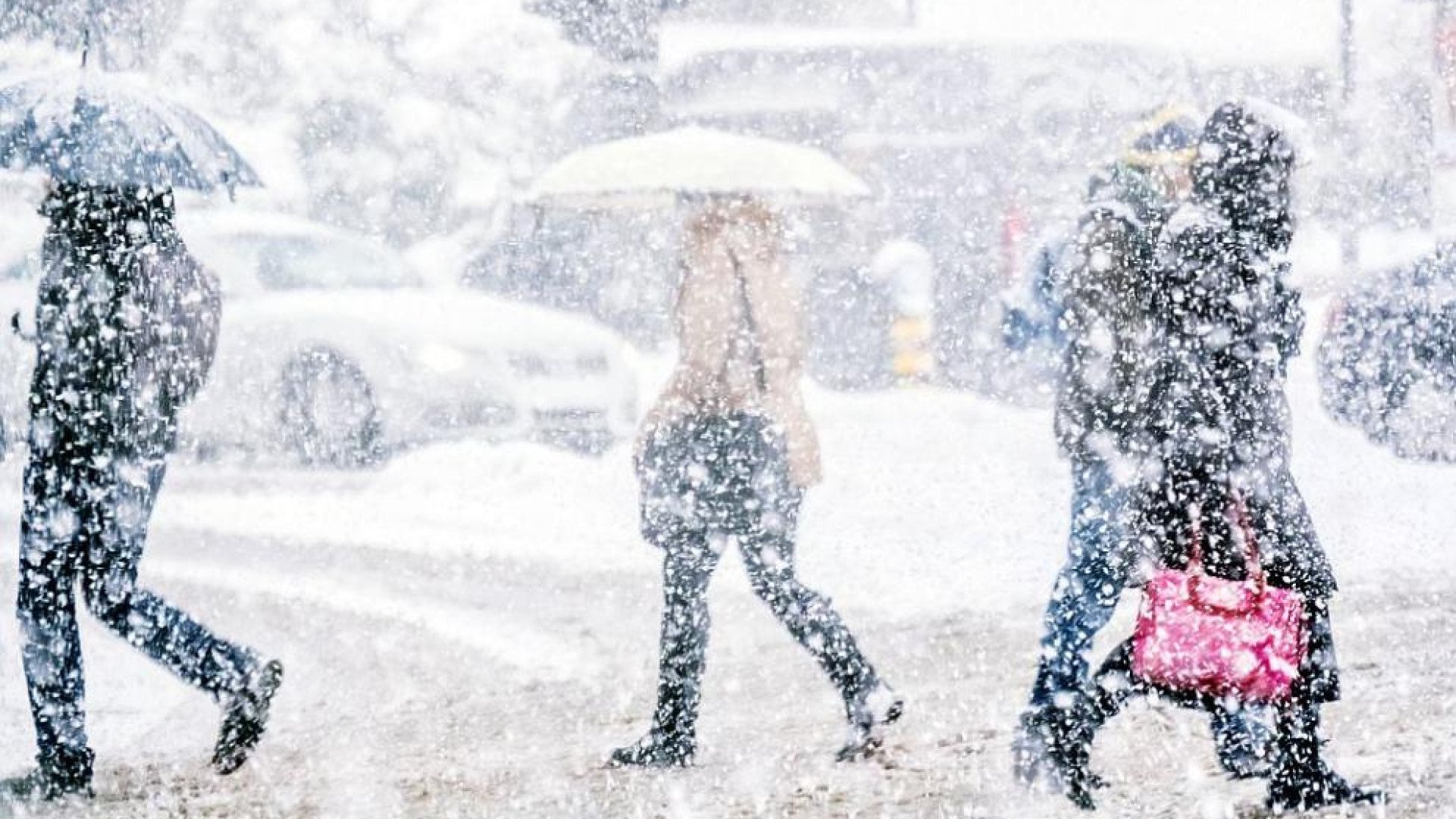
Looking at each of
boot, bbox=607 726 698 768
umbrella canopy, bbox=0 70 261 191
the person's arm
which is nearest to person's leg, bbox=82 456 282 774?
umbrella canopy, bbox=0 70 261 191

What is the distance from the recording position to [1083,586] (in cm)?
491

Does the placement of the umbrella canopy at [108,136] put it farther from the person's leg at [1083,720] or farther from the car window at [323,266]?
the car window at [323,266]

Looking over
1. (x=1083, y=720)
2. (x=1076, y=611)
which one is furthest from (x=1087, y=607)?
(x=1083, y=720)

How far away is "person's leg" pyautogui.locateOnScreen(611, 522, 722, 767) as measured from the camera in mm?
5199

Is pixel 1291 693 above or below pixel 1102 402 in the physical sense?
below

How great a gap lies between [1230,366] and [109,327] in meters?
2.56

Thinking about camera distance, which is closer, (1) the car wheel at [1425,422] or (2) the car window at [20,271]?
(1) the car wheel at [1425,422]

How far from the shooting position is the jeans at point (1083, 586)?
4.85 meters

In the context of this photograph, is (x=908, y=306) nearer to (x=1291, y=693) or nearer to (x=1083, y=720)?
(x=1083, y=720)

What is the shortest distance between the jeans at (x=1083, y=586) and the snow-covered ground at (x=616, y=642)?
0.29 m

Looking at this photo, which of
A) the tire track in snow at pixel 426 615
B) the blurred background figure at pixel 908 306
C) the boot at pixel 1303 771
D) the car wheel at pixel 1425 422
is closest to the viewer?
the boot at pixel 1303 771

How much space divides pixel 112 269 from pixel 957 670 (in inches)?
113

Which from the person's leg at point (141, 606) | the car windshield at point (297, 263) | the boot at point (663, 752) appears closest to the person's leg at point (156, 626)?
the person's leg at point (141, 606)

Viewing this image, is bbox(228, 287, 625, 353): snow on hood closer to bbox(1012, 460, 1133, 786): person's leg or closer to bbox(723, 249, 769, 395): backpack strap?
bbox(723, 249, 769, 395): backpack strap
